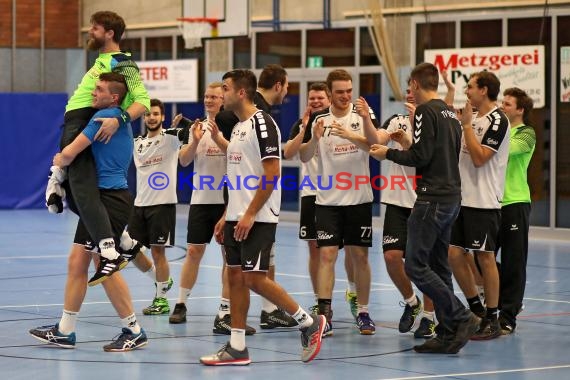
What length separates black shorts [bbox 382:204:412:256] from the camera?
9.75 meters

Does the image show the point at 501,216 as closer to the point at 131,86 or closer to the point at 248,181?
the point at 248,181

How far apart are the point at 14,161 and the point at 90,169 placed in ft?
54.9

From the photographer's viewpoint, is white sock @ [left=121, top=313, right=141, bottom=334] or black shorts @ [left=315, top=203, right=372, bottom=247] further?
black shorts @ [left=315, top=203, right=372, bottom=247]

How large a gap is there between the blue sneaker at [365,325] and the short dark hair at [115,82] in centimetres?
272

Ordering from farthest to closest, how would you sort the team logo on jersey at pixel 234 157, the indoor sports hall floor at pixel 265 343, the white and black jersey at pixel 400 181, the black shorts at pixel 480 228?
the white and black jersey at pixel 400 181 < the black shorts at pixel 480 228 < the team logo on jersey at pixel 234 157 < the indoor sports hall floor at pixel 265 343

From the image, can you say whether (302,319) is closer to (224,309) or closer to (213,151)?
(224,309)

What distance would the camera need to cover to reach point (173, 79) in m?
24.3

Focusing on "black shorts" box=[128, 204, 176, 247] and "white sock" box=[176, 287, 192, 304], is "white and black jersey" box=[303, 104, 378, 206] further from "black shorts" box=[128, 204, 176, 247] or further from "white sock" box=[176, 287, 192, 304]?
"black shorts" box=[128, 204, 176, 247]

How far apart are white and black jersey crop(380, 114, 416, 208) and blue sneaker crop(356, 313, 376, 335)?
3.30 feet

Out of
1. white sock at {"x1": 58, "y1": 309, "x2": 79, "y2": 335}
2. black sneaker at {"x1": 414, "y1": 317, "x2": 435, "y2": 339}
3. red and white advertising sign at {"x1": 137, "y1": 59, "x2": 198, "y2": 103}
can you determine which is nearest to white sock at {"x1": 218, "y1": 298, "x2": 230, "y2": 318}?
white sock at {"x1": 58, "y1": 309, "x2": 79, "y2": 335}

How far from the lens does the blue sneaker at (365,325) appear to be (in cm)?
963

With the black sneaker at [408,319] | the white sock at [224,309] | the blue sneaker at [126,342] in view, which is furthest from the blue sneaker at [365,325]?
the blue sneaker at [126,342]

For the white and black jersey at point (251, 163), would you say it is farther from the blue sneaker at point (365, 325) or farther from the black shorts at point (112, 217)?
the blue sneaker at point (365, 325)

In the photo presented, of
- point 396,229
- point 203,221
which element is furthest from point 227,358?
point 203,221
